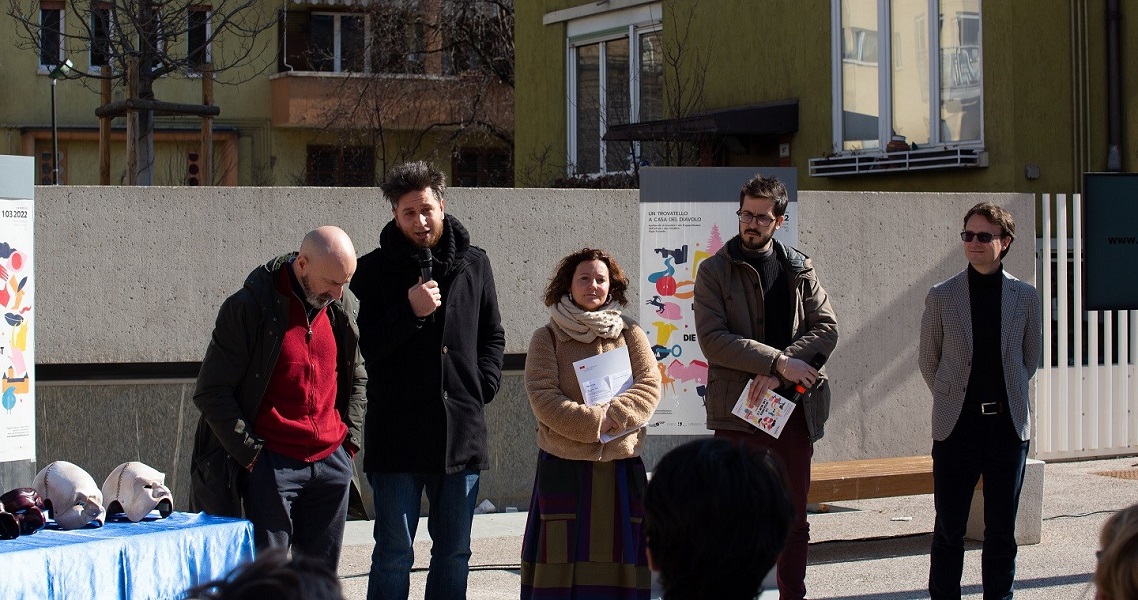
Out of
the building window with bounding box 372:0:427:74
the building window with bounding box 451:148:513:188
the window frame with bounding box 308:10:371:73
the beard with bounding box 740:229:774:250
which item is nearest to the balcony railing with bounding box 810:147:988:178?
the beard with bounding box 740:229:774:250

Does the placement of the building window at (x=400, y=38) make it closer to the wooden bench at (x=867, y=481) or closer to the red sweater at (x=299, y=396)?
the wooden bench at (x=867, y=481)

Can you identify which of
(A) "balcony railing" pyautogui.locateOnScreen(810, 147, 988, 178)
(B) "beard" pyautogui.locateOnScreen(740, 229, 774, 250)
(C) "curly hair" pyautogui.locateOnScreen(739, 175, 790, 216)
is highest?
(A) "balcony railing" pyautogui.locateOnScreen(810, 147, 988, 178)

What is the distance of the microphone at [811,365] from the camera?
220 inches

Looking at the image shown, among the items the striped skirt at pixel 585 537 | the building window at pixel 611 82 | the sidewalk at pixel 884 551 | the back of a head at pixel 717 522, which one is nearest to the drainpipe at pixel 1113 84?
the sidewalk at pixel 884 551

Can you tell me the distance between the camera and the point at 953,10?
43.0ft

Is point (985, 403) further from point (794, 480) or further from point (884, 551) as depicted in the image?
point (884, 551)

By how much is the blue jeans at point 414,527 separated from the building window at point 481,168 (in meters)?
24.0

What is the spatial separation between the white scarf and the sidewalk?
1752mm

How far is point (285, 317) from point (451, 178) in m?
25.3

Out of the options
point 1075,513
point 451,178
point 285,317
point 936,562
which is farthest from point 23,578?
point 451,178

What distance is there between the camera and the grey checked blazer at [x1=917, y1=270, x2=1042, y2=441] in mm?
5617

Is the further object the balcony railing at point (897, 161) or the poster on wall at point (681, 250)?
the balcony railing at point (897, 161)

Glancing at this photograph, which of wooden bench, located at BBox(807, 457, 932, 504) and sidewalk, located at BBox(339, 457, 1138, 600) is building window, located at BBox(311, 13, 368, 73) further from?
wooden bench, located at BBox(807, 457, 932, 504)

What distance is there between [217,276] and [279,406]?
136 inches
